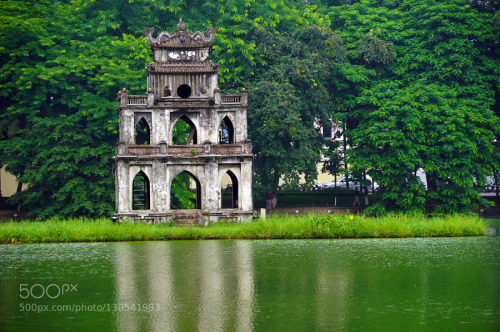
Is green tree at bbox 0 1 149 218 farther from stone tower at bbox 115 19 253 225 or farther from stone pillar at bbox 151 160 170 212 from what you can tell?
stone pillar at bbox 151 160 170 212

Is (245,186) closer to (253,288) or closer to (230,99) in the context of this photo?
(230,99)

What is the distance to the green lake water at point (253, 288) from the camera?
14.3m

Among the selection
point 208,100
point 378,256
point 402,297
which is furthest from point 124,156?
point 402,297

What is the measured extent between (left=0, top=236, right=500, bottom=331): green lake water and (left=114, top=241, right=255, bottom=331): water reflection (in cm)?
2

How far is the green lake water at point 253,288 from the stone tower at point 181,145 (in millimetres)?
10738

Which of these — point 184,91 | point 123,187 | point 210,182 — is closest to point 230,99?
point 184,91

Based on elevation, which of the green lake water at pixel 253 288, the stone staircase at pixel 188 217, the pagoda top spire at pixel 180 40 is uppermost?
the pagoda top spire at pixel 180 40

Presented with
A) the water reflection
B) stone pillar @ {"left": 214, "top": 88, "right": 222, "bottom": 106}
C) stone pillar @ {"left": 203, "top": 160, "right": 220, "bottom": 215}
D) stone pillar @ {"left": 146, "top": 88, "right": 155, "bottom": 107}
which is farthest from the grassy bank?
stone pillar @ {"left": 214, "top": 88, "right": 222, "bottom": 106}

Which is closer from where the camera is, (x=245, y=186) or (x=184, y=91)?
(x=245, y=186)

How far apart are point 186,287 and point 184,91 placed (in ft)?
76.4

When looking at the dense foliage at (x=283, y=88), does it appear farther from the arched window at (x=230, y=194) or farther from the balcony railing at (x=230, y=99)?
the balcony railing at (x=230, y=99)

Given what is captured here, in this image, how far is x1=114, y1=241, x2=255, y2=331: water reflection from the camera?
14.2 meters

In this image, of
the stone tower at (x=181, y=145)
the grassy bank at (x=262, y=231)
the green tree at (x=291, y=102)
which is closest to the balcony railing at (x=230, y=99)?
the stone tower at (x=181, y=145)

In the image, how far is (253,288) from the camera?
58.2 feet
